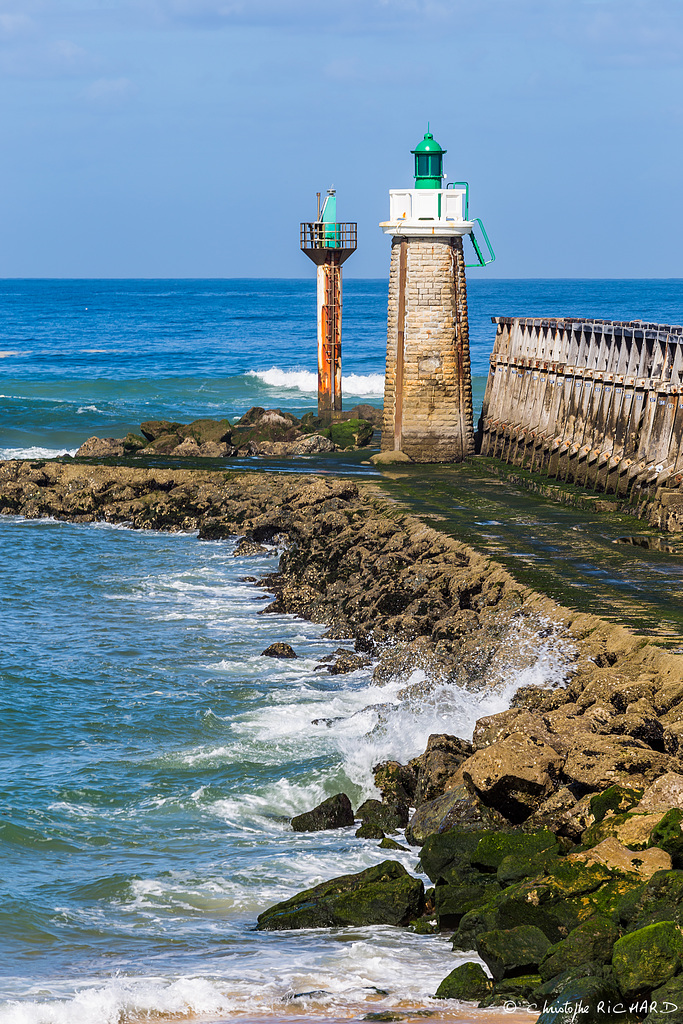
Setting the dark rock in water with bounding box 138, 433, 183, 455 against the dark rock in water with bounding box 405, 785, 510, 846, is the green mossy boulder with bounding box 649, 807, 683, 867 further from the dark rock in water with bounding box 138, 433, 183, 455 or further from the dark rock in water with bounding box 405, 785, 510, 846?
the dark rock in water with bounding box 138, 433, 183, 455

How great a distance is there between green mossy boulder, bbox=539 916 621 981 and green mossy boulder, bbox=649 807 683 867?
2.97 ft

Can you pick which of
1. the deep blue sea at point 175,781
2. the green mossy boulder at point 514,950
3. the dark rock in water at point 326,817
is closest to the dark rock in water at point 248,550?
the deep blue sea at point 175,781

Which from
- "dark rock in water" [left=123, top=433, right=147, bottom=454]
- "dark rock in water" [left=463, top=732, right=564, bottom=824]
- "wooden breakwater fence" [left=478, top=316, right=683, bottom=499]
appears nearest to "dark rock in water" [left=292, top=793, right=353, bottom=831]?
"dark rock in water" [left=463, top=732, right=564, bottom=824]

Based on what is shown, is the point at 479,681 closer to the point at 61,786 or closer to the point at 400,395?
the point at 61,786

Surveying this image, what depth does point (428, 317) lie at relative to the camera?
2544 cm

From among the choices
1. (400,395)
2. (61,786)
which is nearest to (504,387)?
(400,395)

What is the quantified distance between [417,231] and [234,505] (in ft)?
22.4

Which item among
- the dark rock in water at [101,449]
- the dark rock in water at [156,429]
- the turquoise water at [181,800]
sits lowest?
the turquoise water at [181,800]

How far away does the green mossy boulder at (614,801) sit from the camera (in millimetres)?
8633

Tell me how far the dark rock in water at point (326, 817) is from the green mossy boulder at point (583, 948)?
12.9 ft

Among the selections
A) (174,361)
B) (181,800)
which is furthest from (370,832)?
(174,361)

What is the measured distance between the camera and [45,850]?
1059 centimetres

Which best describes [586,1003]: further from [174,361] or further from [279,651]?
[174,361]

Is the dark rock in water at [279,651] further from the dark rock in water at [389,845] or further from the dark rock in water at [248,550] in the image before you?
the dark rock in water at [248,550]
